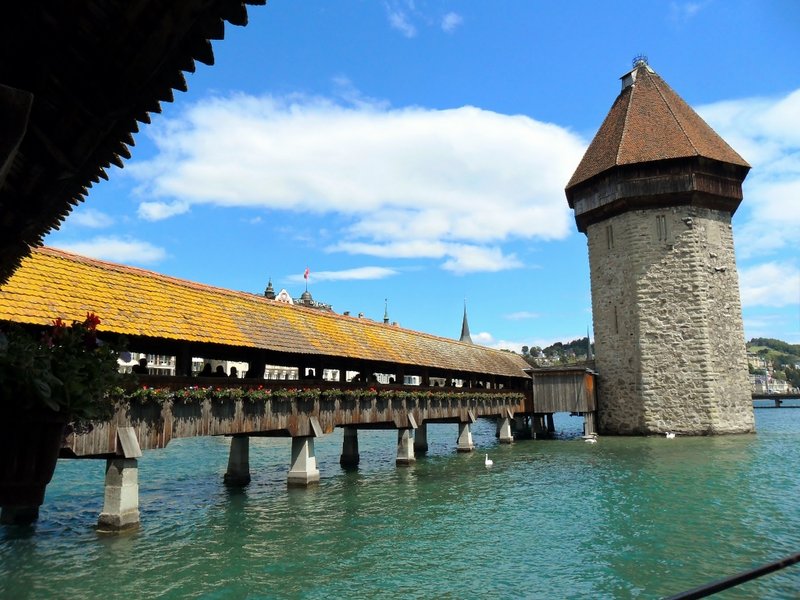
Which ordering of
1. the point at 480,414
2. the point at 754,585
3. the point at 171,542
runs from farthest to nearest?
the point at 480,414, the point at 171,542, the point at 754,585

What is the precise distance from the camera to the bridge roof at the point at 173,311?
10719mm

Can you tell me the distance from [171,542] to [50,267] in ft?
18.7

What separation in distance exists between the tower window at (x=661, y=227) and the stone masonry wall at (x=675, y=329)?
0.05m

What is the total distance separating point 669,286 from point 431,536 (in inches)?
873

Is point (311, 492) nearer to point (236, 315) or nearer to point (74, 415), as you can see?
point (236, 315)

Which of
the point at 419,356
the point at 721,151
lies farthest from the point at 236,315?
the point at 721,151

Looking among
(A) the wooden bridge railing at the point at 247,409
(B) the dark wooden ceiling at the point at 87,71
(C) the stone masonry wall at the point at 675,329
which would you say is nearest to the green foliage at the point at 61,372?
(B) the dark wooden ceiling at the point at 87,71

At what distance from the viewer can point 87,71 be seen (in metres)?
2.46

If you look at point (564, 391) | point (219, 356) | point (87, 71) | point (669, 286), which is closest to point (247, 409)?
point (219, 356)

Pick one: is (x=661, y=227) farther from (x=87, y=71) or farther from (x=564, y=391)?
(x=87, y=71)

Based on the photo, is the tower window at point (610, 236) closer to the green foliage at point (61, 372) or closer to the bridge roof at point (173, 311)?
the bridge roof at point (173, 311)

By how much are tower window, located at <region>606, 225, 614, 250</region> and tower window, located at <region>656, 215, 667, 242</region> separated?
226cm

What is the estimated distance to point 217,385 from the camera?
13.4 meters

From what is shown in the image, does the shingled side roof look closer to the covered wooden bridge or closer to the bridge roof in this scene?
the covered wooden bridge
